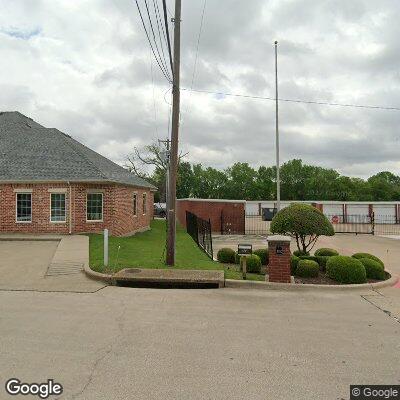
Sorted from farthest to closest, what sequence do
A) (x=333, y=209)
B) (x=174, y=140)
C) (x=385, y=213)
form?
(x=333, y=209) → (x=385, y=213) → (x=174, y=140)

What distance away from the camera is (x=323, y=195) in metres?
97.1

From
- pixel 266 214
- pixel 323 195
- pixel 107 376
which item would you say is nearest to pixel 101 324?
pixel 107 376

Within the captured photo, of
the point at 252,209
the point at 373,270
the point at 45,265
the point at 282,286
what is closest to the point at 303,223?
the point at 373,270

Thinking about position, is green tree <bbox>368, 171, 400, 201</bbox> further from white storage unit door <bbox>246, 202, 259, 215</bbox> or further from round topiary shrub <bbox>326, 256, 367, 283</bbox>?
round topiary shrub <bbox>326, 256, 367, 283</bbox>

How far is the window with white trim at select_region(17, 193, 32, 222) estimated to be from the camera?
19188mm

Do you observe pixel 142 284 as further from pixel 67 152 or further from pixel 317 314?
pixel 67 152

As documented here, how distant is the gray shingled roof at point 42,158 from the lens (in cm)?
1927

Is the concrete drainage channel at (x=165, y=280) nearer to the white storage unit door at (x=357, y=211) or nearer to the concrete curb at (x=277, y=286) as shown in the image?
the concrete curb at (x=277, y=286)

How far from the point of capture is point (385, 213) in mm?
46781

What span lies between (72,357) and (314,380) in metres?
3.05

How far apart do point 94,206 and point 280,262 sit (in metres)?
12.1

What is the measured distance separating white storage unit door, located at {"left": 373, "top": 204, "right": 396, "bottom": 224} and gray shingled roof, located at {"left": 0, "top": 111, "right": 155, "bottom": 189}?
32998 mm

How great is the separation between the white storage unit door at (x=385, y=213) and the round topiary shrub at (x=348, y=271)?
124ft

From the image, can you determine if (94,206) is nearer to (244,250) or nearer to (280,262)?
(244,250)
